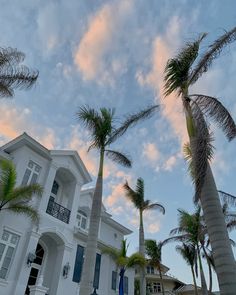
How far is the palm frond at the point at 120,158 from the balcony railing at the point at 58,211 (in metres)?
5.80

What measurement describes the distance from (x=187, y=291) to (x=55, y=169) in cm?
3080

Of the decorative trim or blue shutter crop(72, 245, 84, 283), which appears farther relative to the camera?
blue shutter crop(72, 245, 84, 283)

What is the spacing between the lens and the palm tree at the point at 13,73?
11.9 meters

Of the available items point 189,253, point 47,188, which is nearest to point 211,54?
point 47,188

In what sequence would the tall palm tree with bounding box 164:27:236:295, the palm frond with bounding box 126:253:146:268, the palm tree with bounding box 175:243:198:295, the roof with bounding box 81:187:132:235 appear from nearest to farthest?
the tall palm tree with bounding box 164:27:236:295, the palm frond with bounding box 126:253:146:268, the roof with bounding box 81:187:132:235, the palm tree with bounding box 175:243:198:295

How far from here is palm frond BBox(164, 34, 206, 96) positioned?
938 cm

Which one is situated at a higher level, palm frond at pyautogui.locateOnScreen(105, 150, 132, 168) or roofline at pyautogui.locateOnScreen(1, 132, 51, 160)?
roofline at pyautogui.locateOnScreen(1, 132, 51, 160)

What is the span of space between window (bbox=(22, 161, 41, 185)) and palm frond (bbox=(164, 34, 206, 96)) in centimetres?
1095

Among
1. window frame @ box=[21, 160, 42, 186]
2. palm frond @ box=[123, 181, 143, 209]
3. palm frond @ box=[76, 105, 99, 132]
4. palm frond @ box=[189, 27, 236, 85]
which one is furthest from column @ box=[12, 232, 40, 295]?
palm frond @ box=[189, 27, 236, 85]

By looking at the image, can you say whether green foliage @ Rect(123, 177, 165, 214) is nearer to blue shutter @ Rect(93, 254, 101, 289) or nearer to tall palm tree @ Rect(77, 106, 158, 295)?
blue shutter @ Rect(93, 254, 101, 289)

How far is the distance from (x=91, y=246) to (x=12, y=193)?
4.83 m

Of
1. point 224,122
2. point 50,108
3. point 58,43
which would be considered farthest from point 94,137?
point 224,122

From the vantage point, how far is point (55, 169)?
18.9 meters

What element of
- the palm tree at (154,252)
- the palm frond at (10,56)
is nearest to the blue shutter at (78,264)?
the palm tree at (154,252)
